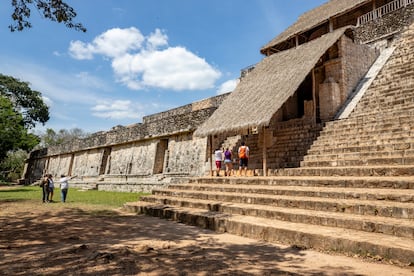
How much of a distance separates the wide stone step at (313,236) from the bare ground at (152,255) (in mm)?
145

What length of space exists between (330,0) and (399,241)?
2158 cm

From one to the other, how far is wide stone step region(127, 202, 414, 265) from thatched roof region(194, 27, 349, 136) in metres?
3.43

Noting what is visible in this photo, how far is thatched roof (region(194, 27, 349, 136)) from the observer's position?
872cm

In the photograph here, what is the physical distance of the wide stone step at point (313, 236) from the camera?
3230 millimetres

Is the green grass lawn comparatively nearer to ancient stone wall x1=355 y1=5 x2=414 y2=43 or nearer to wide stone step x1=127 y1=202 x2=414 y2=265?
wide stone step x1=127 y1=202 x2=414 y2=265

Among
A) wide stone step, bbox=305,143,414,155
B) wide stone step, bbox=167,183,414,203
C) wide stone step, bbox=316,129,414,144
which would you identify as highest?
wide stone step, bbox=316,129,414,144

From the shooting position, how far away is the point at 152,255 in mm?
3715

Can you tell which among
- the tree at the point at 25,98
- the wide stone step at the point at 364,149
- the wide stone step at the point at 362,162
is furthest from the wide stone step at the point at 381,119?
the tree at the point at 25,98

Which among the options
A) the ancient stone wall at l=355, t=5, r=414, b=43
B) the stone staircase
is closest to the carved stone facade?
the ancient stone wall at l=355, t=5, r=414, b=43

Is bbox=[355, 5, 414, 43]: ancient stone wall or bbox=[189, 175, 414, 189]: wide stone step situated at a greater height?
bbox=[355, 5, 414, 43]: ancient stone wall

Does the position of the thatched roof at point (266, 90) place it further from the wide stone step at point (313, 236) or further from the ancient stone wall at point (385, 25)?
the ancient stone wall at point (385, 25)

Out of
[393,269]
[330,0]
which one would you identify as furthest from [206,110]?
[330,0]

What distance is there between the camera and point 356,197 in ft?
16.2

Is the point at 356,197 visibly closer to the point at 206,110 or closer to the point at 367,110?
the point at 367,110
